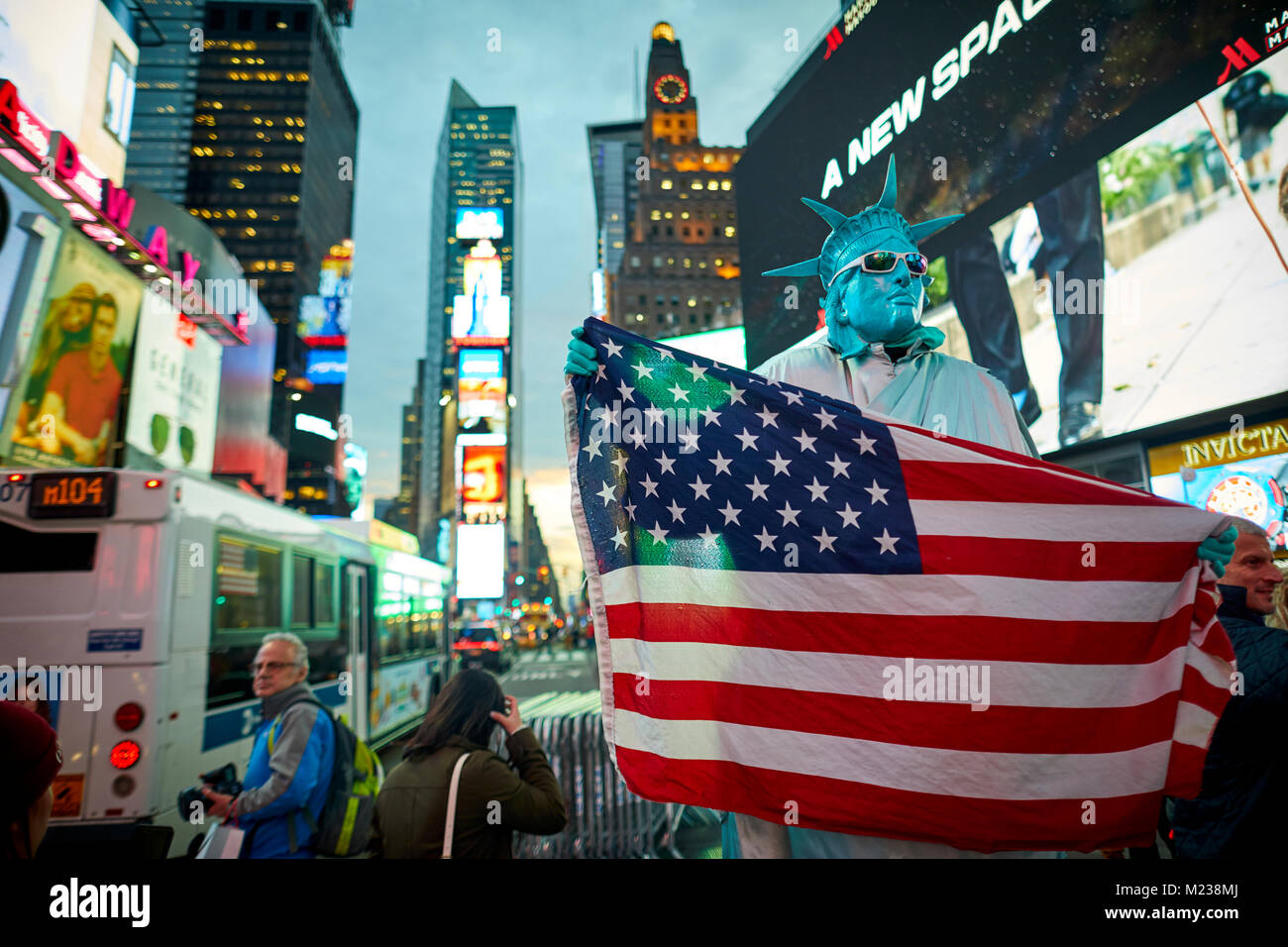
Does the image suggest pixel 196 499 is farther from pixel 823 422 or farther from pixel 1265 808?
pixel 1265 808

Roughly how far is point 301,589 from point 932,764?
8.57 m

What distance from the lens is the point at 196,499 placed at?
6.57 m

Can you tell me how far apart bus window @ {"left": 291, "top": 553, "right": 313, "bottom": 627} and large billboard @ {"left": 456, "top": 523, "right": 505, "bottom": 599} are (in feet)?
137

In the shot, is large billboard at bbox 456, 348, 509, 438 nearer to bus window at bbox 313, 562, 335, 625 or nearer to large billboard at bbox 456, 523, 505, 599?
large billboard at bbox 456, 523, 505, 599

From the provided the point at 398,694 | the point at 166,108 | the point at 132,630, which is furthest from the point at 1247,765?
the point at 166,108

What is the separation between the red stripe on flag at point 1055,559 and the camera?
2.21 metres

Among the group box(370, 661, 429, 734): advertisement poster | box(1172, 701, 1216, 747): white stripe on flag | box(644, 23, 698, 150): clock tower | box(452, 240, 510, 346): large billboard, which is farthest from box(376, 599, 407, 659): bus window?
box(644, 23, 698, 150): clock tower

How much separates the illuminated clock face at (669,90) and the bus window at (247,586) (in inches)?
3852

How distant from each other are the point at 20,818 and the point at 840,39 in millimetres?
21668

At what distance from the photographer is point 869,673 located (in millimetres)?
2229

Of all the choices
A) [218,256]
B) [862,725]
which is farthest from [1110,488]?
[218,256]

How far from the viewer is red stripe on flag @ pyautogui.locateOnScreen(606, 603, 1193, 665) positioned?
2.18 m

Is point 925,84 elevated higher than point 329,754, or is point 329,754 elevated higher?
point 925,84

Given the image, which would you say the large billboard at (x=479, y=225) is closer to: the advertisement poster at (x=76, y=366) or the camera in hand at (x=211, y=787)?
the advertisement poster at (x=76, y=366)
